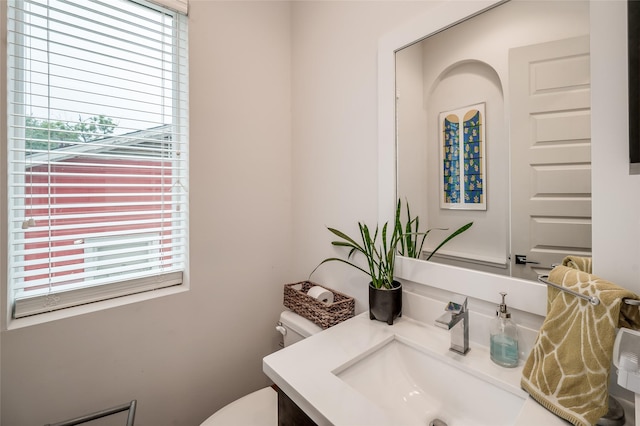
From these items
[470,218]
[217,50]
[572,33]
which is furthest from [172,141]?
[572,33]

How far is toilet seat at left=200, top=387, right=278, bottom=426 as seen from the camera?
99 centimetres

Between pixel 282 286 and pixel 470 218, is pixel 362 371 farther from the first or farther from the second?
pixel 282 286

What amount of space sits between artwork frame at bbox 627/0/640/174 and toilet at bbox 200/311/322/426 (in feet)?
3.45

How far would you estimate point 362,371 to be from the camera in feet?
2.75

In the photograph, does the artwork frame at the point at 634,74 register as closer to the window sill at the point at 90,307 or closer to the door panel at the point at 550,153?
the door panel at the point at 550,153

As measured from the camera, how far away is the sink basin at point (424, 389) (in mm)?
714

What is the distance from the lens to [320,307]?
1.17m

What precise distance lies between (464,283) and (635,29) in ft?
2.24

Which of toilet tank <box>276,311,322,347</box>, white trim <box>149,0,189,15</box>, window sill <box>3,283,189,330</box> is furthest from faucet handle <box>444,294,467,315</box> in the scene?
white trim <box>149,0,189,15</box>

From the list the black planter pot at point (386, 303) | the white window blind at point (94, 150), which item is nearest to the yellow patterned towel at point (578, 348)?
the black planter pot at point (386, 303)

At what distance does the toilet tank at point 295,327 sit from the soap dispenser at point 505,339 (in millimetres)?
627

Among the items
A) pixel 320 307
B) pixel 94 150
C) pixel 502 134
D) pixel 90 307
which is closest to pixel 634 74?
pixel 502 134

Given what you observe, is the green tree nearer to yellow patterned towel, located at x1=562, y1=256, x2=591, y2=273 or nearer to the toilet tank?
the toilet tank

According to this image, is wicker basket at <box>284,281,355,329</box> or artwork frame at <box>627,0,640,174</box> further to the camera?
wicker basket at <box>284,281,355,329</box>
